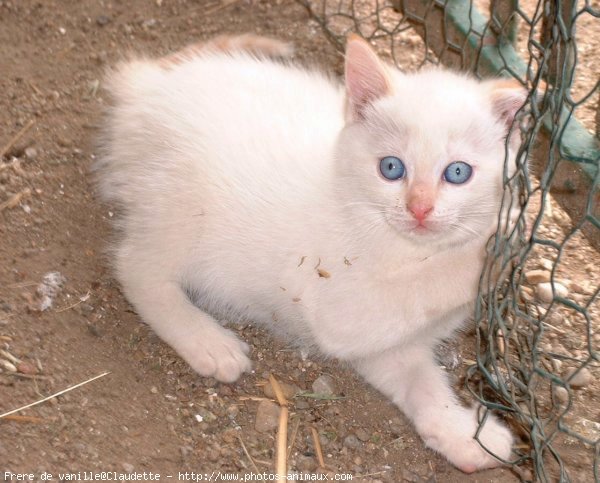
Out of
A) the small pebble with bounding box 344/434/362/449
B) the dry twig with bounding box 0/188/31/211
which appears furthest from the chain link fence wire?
the dry twig with bounding box 0/188/31/211

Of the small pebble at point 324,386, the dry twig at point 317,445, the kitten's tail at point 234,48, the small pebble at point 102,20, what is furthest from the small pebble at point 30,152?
the dry twig at point 317,445

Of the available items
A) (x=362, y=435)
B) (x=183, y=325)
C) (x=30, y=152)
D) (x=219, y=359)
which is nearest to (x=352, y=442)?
(x=362, y=435)

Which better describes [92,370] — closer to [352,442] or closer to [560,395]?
[352,442]

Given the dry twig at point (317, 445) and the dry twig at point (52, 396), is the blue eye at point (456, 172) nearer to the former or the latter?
the dry twig at point (317, 445)

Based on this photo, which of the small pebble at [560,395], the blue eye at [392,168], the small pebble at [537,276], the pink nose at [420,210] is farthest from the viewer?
the small pebble at [537,276]

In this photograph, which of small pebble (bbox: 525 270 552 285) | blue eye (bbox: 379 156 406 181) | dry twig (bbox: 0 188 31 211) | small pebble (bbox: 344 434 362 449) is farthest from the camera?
small pebble (bbox: 525 270 552 285)

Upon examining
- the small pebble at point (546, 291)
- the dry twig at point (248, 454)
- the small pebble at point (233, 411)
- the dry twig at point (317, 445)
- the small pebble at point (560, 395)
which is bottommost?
the dry twig at point (317, 445)

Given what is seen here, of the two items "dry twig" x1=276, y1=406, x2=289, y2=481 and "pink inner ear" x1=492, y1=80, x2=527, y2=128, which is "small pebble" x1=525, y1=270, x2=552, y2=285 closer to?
"pink inner ear" x1=492, y1=80, x2=527, y2=128
